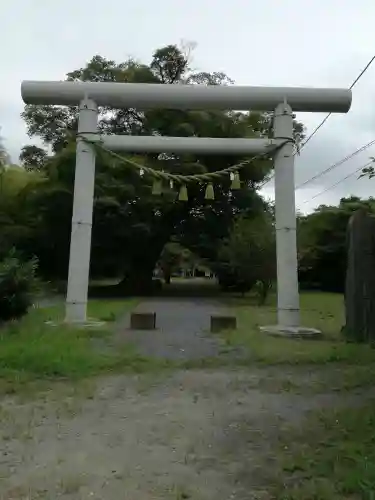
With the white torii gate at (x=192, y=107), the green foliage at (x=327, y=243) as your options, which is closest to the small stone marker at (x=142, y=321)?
the white torii gate at (x=192, y=107)

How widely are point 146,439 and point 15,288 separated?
20.6 ft

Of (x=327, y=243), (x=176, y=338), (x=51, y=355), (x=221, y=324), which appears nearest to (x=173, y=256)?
(x=327, y=243)

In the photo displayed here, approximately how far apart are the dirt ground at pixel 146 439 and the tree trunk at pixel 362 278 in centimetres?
344

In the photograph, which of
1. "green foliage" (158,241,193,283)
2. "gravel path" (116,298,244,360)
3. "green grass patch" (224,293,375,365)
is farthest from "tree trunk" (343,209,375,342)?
"green foliage" (158,241,193,283)

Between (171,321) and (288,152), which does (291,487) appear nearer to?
(288,152)

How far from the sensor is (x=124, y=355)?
7.50 metres

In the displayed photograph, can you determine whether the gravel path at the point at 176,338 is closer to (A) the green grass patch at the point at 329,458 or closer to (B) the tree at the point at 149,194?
(A) the green grass patch at the point at 329,458

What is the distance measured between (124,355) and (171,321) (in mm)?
4760

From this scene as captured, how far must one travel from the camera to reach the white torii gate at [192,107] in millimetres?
10344

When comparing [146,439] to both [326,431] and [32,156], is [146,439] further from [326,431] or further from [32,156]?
[32,156]

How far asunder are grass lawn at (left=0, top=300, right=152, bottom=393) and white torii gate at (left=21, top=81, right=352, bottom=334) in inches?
47.2

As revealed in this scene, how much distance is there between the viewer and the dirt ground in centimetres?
318

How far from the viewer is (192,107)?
10.7 m

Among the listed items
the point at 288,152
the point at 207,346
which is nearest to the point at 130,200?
the point at 288,152
